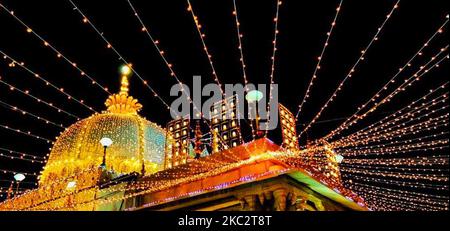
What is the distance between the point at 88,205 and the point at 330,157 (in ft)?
29.5

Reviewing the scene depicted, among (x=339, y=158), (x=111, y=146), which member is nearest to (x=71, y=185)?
(x=111, y=146)

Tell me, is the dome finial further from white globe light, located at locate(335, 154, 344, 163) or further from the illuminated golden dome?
white globe light, located at locate(335, 154, 344, 163)

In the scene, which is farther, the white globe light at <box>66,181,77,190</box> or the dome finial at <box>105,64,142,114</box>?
the dome finial at <box>105,64,142,114</box>

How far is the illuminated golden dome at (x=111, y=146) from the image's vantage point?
19.4 meters

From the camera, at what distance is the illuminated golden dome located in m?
19.4

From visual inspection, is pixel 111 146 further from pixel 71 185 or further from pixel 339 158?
pixel 339 158

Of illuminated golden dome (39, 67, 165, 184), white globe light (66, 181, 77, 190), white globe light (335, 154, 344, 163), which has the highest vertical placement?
illuminated golden dome (39, 67, 165, 184)

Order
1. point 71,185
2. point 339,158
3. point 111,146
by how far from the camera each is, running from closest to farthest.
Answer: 1. point 339,158
2. point 71,185
3. point 111,146

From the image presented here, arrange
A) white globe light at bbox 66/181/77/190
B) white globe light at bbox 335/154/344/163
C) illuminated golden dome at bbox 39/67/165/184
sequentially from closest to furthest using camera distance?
white globe light at bbox 335/154/344/163 < white globe light at bbox 66/181/77/190 < illuminated golden dome at bbox 39/67/165/184

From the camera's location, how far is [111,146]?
1977cm

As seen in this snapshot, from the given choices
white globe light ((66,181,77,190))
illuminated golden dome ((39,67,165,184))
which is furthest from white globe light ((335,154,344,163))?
white globe light ((66,181,77,190))

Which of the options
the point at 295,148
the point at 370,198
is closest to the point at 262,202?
the point at 295,148
